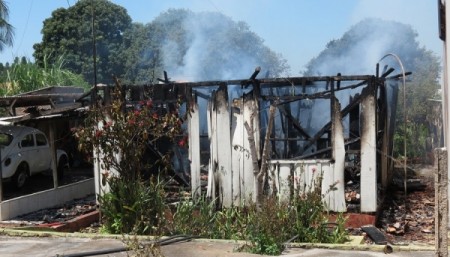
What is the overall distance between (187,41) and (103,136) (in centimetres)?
2074

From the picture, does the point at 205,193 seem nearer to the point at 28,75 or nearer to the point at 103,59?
the point at 28,75

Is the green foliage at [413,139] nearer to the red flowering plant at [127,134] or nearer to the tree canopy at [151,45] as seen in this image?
the tree canopy at [151,45]

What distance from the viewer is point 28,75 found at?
23.0 metres

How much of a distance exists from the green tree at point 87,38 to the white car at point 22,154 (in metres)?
18.5

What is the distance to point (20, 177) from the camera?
602 inches

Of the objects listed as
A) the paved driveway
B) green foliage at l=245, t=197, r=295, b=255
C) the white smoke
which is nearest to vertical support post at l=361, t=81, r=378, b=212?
green foliage at l=245, t=197, r=295, b=255

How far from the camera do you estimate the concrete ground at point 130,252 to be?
24.5ft

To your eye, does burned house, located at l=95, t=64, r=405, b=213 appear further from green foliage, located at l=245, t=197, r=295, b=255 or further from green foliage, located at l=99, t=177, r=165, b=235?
green foliage, located at l=245, t=197, r=295, b=255

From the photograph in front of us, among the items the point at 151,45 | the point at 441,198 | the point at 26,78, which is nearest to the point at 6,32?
the point at 26,78

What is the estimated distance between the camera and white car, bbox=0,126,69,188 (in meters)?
14.8

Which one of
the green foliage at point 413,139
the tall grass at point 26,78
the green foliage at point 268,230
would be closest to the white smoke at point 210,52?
the tall grass at point 26,78

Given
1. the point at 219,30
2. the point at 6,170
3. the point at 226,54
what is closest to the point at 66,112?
the point at 6,170

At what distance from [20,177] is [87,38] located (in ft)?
71.3

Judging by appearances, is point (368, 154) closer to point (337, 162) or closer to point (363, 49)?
point (337, 162)
